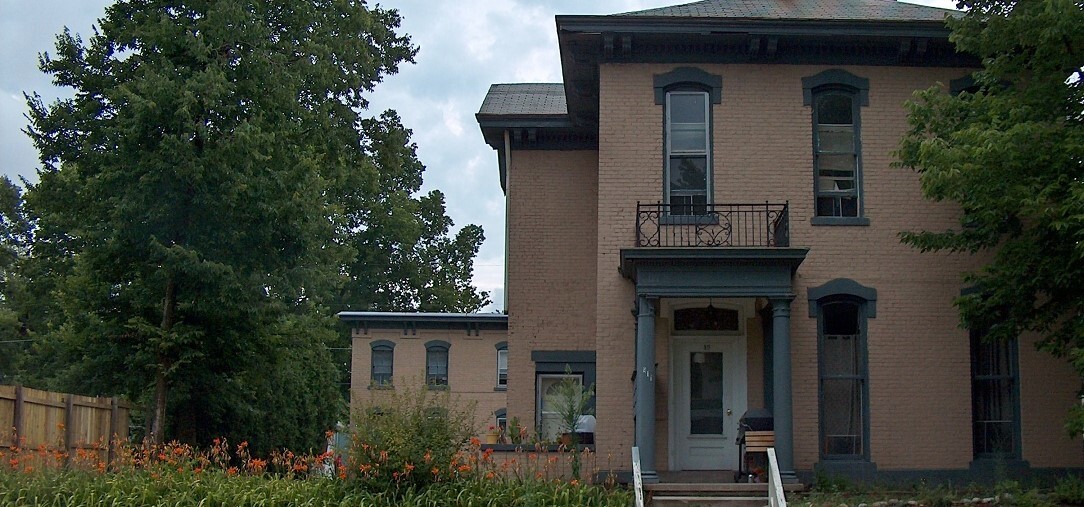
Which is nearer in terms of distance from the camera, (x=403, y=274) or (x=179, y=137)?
(x=179, y=137)

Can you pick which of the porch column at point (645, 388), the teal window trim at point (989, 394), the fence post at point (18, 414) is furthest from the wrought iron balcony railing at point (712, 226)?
the fence post at point (18, 414)

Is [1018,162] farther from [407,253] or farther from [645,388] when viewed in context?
[407,253]

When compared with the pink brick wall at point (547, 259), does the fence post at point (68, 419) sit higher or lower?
lower

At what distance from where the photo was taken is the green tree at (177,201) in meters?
19.2

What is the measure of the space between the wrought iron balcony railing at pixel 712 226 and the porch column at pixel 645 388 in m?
1.22

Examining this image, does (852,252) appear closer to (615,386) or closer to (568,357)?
(615,386)

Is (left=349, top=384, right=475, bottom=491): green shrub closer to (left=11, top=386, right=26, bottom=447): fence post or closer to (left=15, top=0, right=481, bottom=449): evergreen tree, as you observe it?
(left=11, top=386, right=26, bottom=447): fence post

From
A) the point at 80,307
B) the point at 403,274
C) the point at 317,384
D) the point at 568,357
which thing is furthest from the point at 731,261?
the point at 403,274

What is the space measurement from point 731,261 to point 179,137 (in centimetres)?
926

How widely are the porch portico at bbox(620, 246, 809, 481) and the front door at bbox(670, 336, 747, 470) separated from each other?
140 cm

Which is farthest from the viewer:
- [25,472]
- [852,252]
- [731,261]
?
[852,252]

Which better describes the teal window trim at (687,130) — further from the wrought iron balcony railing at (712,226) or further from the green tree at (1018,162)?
the green tree at (1018,162)

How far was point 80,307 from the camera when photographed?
20109 millimetres

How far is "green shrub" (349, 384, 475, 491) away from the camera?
45.7 feet
